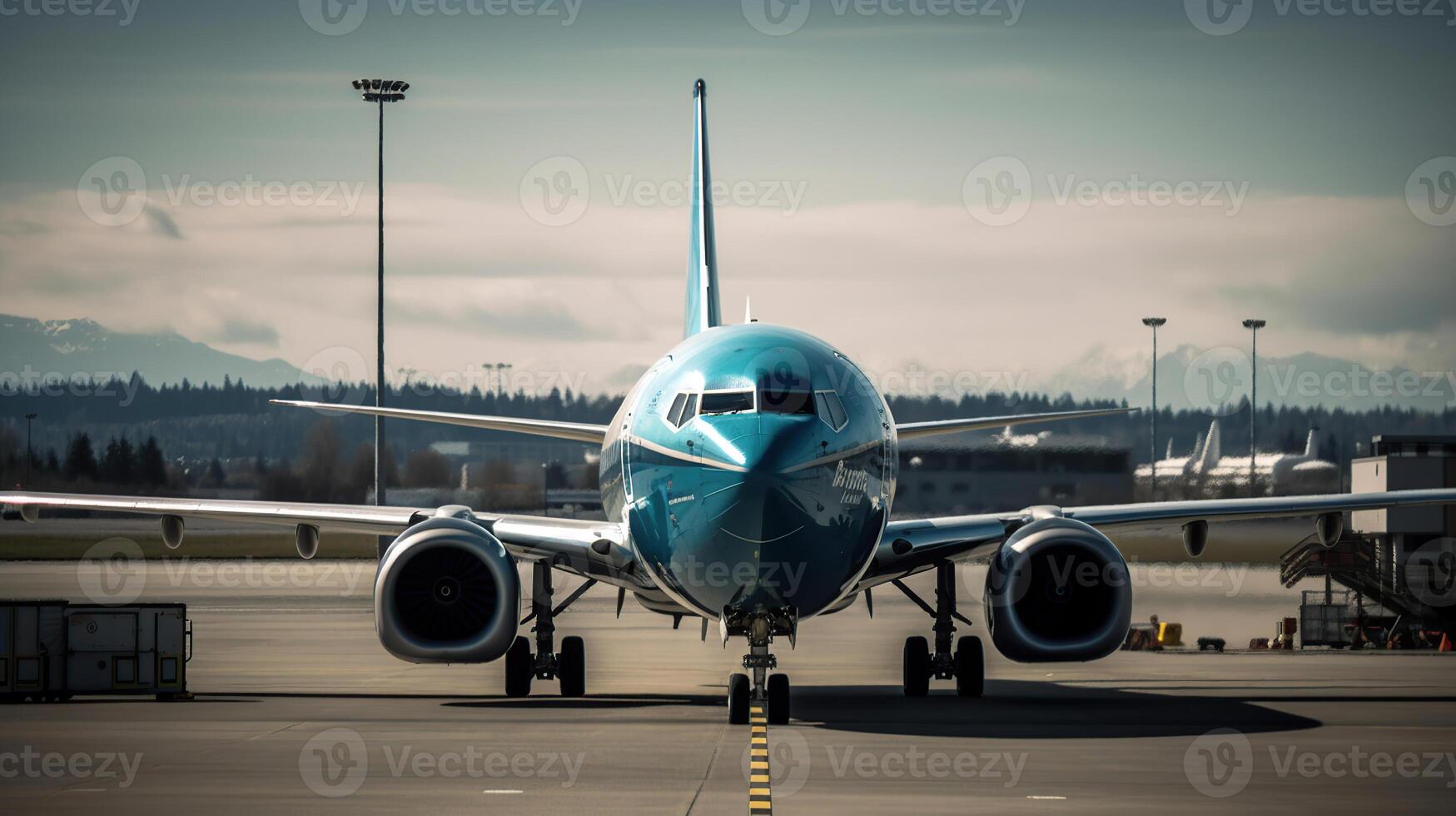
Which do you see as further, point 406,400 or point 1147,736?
point 406,400

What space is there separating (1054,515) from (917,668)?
2720 mm

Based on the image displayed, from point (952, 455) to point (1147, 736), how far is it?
172 feet

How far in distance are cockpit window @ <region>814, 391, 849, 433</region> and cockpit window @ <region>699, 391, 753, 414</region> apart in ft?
2.49

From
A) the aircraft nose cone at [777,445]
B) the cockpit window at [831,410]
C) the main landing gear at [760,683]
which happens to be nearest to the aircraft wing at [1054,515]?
the main landing gear at [760,683]

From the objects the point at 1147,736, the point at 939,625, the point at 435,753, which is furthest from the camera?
the point at 939,625

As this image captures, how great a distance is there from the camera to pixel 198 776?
14.7 m

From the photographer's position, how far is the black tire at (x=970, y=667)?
22406 mm

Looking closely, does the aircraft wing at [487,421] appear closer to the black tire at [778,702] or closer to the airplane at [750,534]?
the airplane at [750,534]

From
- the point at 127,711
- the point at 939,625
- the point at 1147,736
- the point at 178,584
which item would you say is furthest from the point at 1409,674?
the point at 178,584

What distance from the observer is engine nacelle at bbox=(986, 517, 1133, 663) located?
2064 centimetres

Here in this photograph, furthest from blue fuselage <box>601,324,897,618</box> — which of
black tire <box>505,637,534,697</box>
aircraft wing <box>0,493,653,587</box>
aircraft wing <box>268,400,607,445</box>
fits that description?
aircraft wing <box>268,400,607,445</box>

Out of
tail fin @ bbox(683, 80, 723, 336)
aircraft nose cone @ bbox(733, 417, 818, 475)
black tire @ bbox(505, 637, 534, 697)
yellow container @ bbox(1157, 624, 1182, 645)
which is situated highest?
tail fin @ bbox(683, 80, 723, 336)

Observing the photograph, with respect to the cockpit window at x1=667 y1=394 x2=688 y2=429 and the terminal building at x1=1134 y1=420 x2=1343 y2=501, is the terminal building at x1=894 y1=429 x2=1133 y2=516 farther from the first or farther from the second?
the cockpit window at x1=667 y1=394 x2=688 y2=429

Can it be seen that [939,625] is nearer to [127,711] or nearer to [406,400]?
[127,711]
